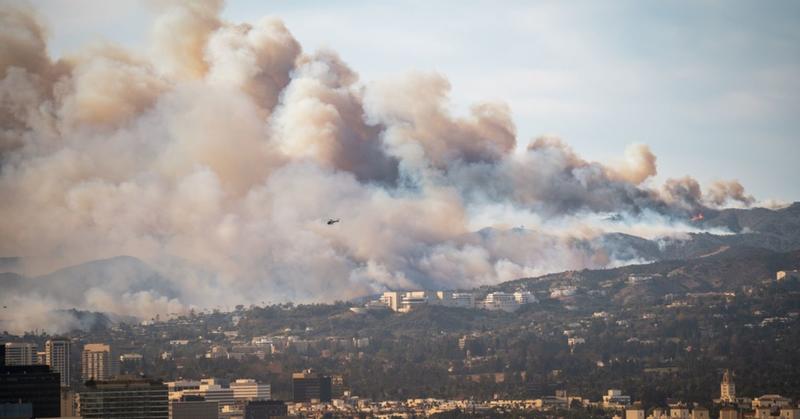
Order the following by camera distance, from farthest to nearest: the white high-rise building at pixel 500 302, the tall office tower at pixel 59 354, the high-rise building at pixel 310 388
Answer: the white high-rise building at pixel 500 302 → the high-rise building at pixel 310 388 → the tall office tower at pixel 59 354

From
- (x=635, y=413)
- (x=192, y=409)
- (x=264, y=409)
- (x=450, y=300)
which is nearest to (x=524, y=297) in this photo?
(x=450, y=300)

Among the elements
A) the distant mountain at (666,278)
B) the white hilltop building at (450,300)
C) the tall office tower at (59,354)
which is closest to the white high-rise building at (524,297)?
the white hilltop building at (450,300)

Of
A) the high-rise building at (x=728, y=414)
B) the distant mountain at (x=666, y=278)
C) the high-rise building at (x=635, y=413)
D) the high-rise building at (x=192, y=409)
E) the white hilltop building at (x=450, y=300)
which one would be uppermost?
the distant mountain at (x=666, y=278)

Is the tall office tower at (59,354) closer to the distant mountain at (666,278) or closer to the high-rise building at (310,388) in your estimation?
the high-rise building at (310,388)

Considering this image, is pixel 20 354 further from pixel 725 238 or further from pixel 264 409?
pixel 725 238

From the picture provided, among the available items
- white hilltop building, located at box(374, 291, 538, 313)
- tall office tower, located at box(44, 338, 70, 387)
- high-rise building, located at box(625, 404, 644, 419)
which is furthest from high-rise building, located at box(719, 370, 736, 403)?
tall office tower, located at box(44, 338, 70, 387)

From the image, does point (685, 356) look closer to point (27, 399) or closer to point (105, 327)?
point (105, 327)
